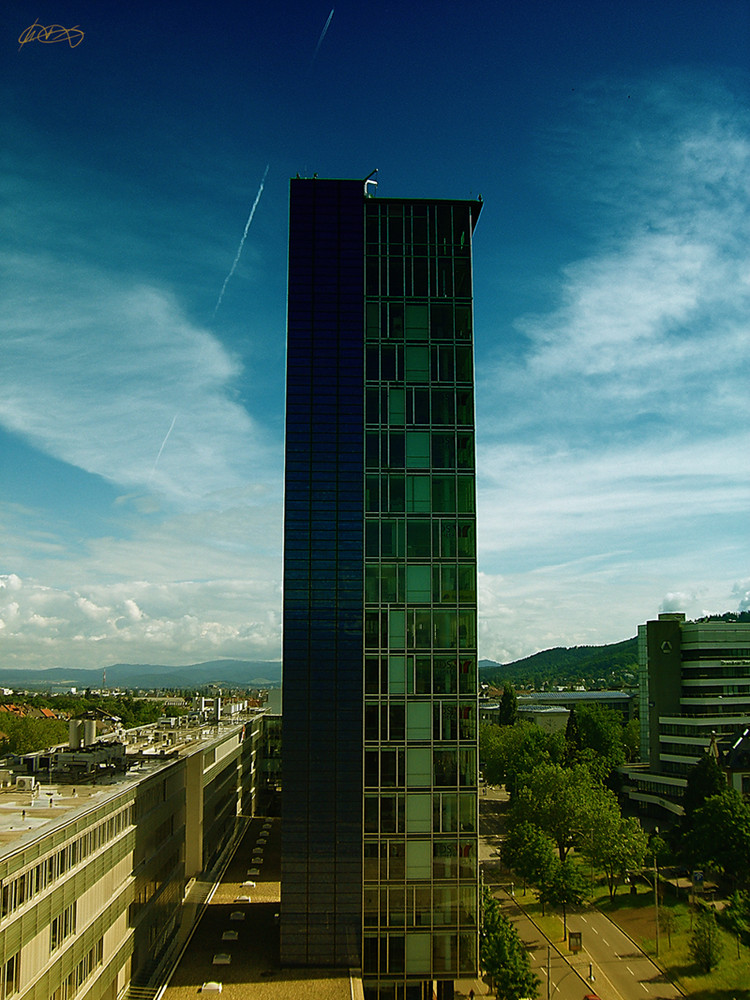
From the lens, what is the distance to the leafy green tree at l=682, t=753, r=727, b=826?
95125 millimetres

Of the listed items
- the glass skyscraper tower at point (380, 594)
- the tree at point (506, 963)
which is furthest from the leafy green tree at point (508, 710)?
the glass skyscraper tower at point (380, 594)

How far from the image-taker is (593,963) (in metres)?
69.2

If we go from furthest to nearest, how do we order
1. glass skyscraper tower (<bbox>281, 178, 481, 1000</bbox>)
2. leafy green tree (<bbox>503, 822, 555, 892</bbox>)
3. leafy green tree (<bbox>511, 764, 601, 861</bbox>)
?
leafy green tree (<bbox>511, 764, 601, 861</bbox>)
leafy green tree (<bbox>503, 822, 555, 892</bbox>)
glass skyscraper tower (<bbox>281, 178, 481, 1000</bbox>)

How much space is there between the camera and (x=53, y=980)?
41.1m

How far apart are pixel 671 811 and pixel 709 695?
74.4ft

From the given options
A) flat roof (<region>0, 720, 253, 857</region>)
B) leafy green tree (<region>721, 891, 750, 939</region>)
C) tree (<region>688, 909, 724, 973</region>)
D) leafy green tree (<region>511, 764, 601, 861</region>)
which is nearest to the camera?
flat roof (<region>0, 720, 253, 857</region>)

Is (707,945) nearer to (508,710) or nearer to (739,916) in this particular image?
(739,916)

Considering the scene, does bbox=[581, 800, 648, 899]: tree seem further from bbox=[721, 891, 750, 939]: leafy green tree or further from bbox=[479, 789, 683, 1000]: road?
bbox=[721, 891, 750, 939]: leafy green tree

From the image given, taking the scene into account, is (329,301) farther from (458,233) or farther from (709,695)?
(709,695)

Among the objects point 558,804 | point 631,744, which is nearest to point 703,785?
point 558,804

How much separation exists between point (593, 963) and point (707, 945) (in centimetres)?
968

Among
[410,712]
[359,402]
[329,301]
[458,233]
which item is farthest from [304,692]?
[458,233]

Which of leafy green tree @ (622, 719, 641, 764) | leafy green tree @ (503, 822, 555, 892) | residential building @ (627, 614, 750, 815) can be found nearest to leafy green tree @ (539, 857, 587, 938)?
leafy green tree @ (503, 822, 555, 892)

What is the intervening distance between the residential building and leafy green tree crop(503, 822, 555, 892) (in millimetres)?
49531
